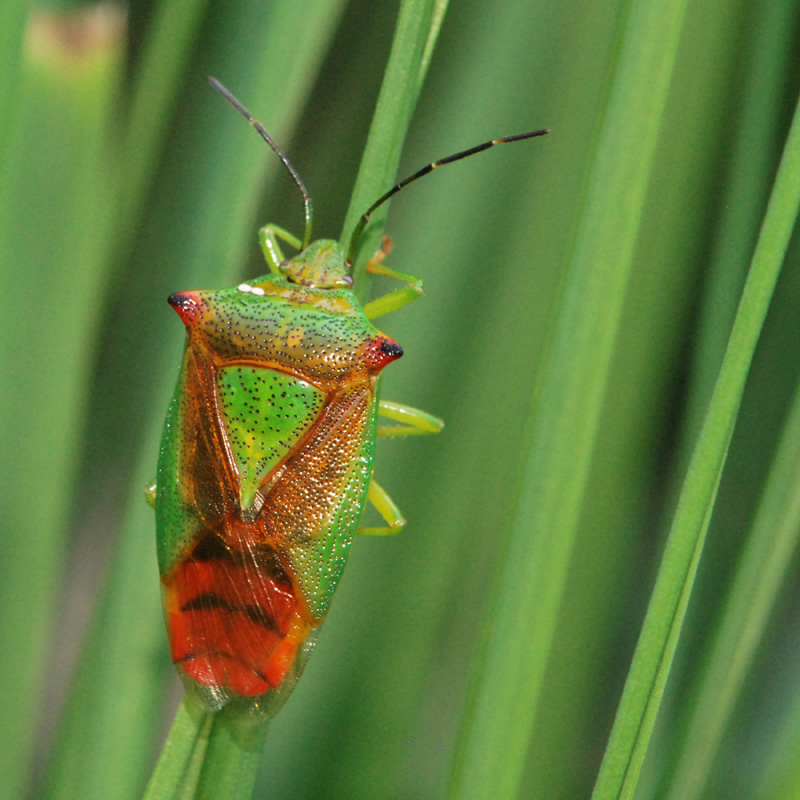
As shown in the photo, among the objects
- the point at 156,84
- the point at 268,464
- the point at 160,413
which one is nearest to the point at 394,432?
the point at 268,464

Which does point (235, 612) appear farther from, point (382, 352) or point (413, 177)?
point (413, 177)

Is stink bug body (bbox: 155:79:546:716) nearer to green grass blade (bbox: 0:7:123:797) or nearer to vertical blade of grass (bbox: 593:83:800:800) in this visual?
green grass blade (bbox: 0:7:123:797)

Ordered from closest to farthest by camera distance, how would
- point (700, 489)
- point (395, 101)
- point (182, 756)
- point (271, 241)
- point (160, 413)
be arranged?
point (700, 489), point (182, 756), point (395, 101), point (160, 413), point (271, 241)

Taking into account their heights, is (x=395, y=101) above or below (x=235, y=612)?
above

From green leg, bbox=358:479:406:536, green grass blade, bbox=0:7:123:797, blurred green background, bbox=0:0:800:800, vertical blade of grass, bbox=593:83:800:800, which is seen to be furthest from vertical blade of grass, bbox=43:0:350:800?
vertical blade of grass, bbox=593:83:800:800

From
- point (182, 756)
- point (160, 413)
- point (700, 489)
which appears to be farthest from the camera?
point (160, 413)

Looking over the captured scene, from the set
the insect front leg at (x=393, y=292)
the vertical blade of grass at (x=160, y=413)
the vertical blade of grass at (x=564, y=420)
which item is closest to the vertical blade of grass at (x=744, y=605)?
the vertical blade of grass at (x=564, y=420)

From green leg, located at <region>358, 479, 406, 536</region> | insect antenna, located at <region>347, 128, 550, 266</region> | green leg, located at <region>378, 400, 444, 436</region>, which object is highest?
insect antenna, located at <region>347, 128, 550, 266</region>
